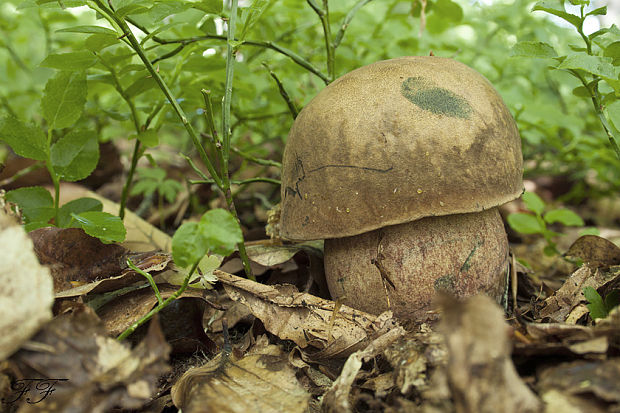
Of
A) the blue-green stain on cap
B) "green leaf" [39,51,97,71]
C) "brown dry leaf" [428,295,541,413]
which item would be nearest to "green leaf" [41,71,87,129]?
"green leaf" [39,51,97,71]

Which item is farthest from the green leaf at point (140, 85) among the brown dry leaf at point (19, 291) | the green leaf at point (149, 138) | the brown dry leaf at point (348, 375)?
the brown dry leaf at point (348, 375)

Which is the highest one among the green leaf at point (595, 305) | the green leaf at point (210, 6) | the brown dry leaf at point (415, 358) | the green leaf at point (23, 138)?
the green leaf at point (210, 6)

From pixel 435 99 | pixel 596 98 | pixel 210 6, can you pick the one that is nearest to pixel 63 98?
pixel 210 6

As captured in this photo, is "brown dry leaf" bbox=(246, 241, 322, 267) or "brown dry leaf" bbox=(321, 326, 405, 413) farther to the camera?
"brown dry leaf" bbox=(246, 241, 322, 267)

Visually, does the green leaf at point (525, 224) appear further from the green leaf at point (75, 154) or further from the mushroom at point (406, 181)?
the green leaf at point (75, 154)

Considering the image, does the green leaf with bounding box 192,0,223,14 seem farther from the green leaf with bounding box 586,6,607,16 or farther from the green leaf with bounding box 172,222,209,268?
the green leaf with bounding box 586,6,607,16

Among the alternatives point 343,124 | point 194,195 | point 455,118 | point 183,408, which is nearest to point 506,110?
point 455,118
